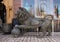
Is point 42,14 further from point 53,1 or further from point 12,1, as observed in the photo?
point 12,1

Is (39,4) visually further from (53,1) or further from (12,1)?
(12,1)

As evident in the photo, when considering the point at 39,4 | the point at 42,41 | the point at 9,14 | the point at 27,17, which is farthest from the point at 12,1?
the point at 42,41

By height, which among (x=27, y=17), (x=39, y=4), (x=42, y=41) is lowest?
(x=42, y=41)

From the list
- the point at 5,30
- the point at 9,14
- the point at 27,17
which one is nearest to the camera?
the point at 27,17

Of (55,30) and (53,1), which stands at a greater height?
(53,1)

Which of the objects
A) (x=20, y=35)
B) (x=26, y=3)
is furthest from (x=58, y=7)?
(x=20, y=35)

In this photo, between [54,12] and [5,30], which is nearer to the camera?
[5,30]

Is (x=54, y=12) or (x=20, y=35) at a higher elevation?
(x=54, y=12)

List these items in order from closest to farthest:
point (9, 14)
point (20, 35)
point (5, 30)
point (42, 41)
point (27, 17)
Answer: point (42, 41) → point (27, 17) → point (20, 35) → point (5, 30) → point (9, 14)

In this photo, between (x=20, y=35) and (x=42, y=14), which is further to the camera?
(x=42, y=14)

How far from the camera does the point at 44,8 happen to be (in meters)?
10.8

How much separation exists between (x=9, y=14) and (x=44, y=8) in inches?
71.5

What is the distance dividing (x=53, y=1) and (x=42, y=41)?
4537 millimetres

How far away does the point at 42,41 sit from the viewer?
671 cm
